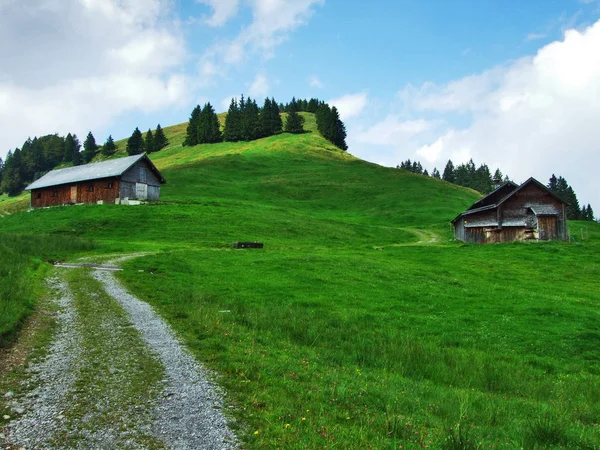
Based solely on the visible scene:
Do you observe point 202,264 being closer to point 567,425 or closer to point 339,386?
point 339,386

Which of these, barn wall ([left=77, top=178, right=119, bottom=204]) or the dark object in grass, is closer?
the dark object in grass

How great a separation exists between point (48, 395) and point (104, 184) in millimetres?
70341

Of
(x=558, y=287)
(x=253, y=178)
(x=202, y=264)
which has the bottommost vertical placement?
(x=558, y=287)

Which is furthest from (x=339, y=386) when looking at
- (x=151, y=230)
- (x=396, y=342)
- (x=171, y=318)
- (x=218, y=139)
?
→ (x=218, y=139)

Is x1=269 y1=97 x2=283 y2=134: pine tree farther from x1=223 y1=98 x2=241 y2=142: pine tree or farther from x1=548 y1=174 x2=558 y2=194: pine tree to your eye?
x1=548 y1=174 x2=558 y2=194: pine tree

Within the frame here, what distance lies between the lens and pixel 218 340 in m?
11.9

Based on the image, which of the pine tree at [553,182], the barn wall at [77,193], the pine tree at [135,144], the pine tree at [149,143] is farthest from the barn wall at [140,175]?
the pine tree at [553,182]

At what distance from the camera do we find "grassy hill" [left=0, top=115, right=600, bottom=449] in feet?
25.0

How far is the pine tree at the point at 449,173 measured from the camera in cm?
19055

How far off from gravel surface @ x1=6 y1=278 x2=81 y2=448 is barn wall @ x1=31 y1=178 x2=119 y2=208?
6381 cm

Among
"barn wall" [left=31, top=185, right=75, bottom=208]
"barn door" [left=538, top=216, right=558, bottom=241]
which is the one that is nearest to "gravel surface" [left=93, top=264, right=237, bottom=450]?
"barn door" [left=538, top=216, right=558, bottom=241]

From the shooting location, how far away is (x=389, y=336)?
1497 centimetres

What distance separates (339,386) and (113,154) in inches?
7499

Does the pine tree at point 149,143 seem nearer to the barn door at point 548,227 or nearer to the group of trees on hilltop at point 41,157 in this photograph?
the group of trees on hilltop at point 41,157
